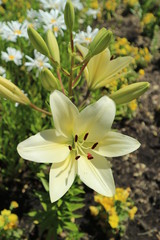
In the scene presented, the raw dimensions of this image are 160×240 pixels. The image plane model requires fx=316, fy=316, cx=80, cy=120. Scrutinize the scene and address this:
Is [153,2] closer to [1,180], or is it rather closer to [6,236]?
[1,180]

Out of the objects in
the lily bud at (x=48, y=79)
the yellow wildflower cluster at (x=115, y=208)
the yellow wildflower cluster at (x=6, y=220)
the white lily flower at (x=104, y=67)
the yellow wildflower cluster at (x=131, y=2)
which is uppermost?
the lily bud at (x=48, y=79)

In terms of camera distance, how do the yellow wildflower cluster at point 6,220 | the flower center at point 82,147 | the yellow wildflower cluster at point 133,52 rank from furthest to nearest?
the yellow wildflower cluster at point 133,52
the yellow wildflower cluster at point 6,220
the flower center at point 82,147

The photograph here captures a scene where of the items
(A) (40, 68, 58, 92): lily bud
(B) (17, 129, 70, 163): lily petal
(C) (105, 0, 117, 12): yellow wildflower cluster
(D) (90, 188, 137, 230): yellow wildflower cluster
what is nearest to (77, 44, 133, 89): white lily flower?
(A) (40, 68, 58, 92): lily bud

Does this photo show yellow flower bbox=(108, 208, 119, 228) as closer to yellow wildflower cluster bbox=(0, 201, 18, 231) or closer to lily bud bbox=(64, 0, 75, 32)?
yellow wildflower cluster bbox=(0, 201, 18, 231)

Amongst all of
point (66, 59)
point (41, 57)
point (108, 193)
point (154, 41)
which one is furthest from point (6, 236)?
point (154, 41)

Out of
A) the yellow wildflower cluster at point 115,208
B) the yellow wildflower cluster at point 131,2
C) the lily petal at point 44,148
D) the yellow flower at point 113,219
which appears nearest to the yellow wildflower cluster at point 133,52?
the yellow wildflower cluster at point 131,2

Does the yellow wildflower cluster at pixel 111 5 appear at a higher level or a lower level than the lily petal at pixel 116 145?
lower

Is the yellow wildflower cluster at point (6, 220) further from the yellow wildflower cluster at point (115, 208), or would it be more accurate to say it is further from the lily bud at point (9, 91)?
the lily bud at point (9, 91)
